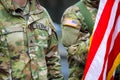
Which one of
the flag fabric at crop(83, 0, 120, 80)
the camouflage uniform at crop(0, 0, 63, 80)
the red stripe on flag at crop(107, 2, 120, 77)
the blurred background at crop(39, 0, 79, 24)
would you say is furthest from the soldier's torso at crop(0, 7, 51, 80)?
the blurred background at crop(39, 0, 79, 24)

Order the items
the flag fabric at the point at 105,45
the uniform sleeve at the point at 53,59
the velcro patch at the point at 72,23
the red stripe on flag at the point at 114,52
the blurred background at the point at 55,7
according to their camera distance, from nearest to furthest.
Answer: the flag fabric at the point at 105,45
the red stripe on flag at the point at 114,52
the uniform sleeve at the point at 53,59
the velcro patch at the point at 72,23
the blurred background at the point at 55,7

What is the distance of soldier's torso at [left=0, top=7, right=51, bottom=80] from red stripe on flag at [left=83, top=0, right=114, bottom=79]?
0.41 m

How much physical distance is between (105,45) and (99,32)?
0.38 ft

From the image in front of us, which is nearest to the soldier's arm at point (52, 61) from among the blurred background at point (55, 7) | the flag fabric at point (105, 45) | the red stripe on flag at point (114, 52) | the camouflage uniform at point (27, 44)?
the camouflage uniform at point (27, 44)

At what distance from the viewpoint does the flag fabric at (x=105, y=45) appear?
568 cm

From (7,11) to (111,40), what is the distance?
2.87 feet

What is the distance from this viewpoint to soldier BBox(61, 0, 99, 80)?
6086mm

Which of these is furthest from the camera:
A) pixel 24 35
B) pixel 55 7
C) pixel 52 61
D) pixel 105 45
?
pixel 55 7

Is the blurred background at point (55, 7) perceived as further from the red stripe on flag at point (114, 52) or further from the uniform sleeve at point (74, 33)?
the red stripe on flag at point (114, 52)

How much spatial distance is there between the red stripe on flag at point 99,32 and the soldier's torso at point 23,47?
1.35 ft

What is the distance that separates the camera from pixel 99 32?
5.73 meters

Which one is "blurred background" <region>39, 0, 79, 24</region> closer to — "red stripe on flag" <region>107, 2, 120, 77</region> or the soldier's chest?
the soldier's chest

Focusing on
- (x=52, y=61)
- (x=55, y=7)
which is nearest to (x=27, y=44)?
(x=52, y=61)

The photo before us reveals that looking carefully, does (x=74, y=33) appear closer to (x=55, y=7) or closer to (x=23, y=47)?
(x=23, y=47)
